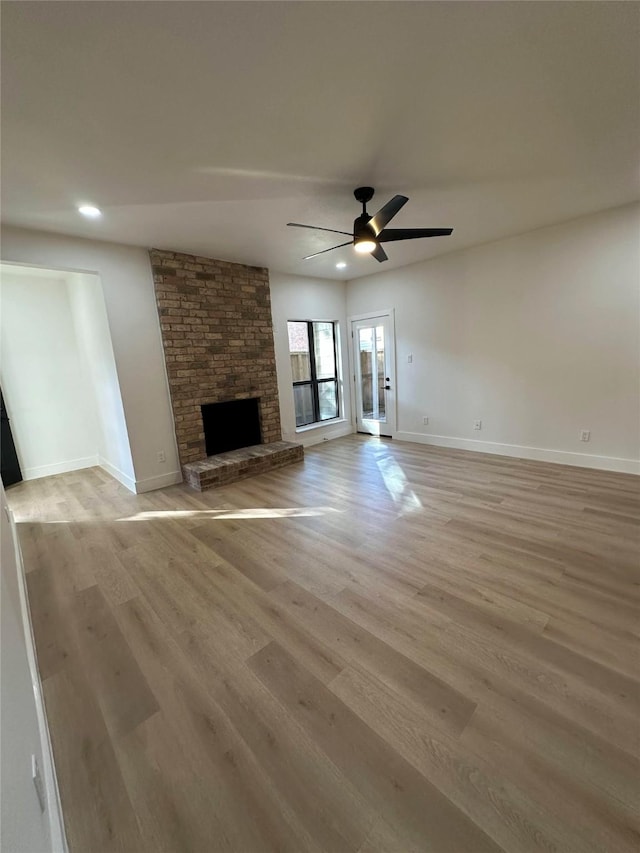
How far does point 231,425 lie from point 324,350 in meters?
2.33

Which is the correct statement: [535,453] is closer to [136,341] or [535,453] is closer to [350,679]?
[350,679]

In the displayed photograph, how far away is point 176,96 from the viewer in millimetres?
1754

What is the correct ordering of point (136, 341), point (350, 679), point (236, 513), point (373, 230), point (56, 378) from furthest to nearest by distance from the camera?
1. point (56, 378)
2. point (136, 341)
3. point (236, 513)
4. point (373, 230)
5. point (350, 679)

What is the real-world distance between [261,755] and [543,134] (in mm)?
3664

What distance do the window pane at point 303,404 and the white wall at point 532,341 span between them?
1686 millimetres

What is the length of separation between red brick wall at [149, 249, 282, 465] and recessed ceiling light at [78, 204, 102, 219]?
0.93m

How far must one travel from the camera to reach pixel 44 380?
16.3 ft

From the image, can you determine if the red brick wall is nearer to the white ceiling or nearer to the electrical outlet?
the white ceiling

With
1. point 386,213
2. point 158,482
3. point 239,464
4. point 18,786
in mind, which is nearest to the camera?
point 18,786

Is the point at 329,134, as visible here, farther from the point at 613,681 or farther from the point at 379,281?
the point at 379,281

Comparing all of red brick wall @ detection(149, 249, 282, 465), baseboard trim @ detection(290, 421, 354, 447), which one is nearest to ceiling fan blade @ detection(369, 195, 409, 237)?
red brick wall @ detection(149, 249, 282, 465)

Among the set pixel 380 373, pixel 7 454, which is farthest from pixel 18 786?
pixel 380 373

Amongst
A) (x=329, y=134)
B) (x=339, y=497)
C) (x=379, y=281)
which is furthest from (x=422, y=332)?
(x=329, y=134)

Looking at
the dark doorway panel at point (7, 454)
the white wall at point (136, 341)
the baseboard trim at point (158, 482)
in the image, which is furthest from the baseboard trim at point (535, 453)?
the dark doorway panel at point (7, 454)
